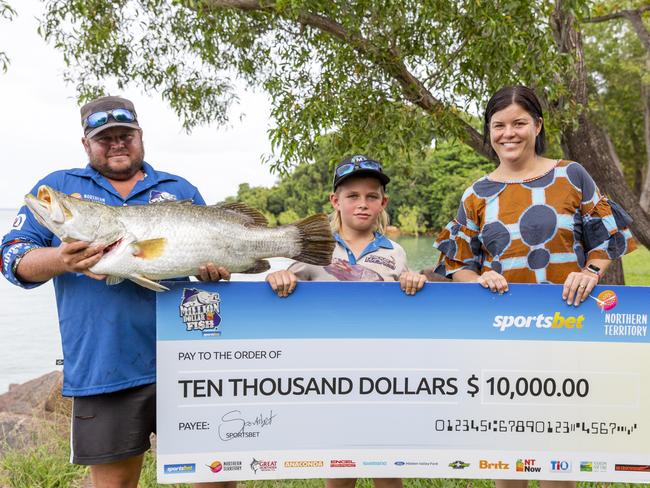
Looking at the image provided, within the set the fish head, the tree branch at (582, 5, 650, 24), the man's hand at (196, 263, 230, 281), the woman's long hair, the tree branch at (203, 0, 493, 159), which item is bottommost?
the man's hand at (196, 263, 230, 281)

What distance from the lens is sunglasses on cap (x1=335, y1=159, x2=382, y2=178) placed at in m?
3.55

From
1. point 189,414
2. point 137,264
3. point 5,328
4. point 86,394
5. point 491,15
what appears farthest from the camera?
point 5,328

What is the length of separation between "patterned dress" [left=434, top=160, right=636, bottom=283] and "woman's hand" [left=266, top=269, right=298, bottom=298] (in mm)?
973

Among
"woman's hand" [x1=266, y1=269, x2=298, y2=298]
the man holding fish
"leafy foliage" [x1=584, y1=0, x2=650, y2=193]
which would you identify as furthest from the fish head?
"leafy foliage" [x1=584, y1=0, x2=650, y2=193]

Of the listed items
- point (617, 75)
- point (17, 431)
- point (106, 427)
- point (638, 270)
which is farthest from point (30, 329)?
point (617, 75)

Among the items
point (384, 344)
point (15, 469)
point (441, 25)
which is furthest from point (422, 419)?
point (441, 25)

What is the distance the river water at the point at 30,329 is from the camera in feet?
40.7

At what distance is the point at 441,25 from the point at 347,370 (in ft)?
14.0

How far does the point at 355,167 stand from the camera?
11.6 feet

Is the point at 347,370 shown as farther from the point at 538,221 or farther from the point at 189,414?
the point at 538,221

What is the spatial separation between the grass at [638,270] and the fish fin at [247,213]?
630 inches

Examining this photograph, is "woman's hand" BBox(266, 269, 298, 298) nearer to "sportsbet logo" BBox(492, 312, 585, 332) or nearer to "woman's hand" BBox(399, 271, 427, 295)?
"woman's hand" BBox(399, 271, 427, 295)

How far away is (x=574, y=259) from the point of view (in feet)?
10.6

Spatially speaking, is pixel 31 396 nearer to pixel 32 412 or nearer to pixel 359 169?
pixel 32 412
